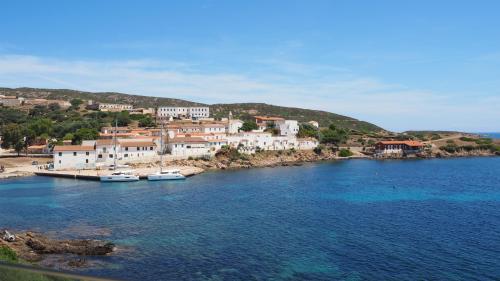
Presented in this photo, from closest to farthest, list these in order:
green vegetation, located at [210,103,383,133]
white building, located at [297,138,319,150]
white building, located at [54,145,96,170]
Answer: white building, located at [54,145,96,170] → white building, located at [297,138,319,150] → green vegetation, located at [210,103,383,133]

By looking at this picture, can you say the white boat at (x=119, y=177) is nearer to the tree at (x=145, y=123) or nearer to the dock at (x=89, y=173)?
the dock at (x=89, y=173)

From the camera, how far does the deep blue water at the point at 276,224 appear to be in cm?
2238

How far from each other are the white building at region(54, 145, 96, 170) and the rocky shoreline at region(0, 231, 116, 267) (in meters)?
37.3

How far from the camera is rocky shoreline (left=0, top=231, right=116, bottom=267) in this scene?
23.8m

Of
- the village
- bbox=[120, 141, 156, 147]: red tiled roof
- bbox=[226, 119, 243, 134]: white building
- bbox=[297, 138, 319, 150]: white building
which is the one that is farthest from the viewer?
bbox=[226, 119, 243, 134]: white building

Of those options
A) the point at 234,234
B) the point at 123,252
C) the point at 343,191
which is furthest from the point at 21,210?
the point at 343,191

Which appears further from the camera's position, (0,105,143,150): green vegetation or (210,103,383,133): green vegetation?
(210,103,383,133): green vegetation

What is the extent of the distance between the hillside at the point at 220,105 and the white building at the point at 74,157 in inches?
3379

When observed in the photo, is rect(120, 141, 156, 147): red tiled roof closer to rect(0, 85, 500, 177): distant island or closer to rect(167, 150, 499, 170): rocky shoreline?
rect(0, 85, 500, 177): distant island

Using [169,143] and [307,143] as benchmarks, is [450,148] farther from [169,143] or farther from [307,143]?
[169,143]

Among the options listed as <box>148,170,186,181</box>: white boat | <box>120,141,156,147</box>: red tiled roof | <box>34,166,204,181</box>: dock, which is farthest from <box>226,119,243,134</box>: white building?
<box>148,170,186,181</box>: white boat

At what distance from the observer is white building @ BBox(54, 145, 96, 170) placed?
6184 centimetres

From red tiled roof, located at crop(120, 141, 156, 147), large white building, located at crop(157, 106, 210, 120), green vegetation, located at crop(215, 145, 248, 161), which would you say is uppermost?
large white building, located at crop(157, 106, 210, 120)

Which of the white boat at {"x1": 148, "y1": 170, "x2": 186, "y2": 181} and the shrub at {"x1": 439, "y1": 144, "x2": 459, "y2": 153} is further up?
the shrub at {"x1": 439, "y1": 144, "x2": 459, "y2": 153}
